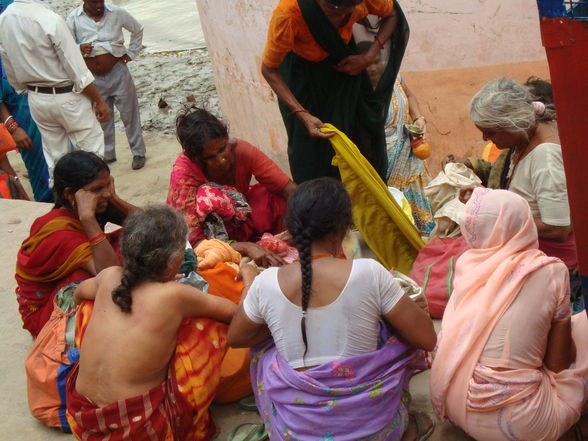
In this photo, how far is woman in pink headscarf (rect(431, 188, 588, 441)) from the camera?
2.74 meters

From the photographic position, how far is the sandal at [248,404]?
11.2 ft

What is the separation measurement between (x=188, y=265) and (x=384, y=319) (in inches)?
40.2

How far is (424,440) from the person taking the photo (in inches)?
121

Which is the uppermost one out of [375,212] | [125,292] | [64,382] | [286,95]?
[286,95]

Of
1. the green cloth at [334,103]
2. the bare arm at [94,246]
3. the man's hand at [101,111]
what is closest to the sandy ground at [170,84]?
the man's hand at [101,111]

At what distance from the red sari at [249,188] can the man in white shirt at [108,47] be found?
3667mm

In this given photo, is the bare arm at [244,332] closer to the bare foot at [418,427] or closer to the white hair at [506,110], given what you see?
the bare foot at [418,427]

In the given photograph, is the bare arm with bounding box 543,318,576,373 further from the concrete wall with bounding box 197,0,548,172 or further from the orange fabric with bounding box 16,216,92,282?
the concrete wall with bounding box 197,0,548,172

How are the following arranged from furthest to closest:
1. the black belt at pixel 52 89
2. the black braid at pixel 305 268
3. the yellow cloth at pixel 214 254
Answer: the black belt at pixel 52 89
the yellow cloth at pixel 214 254
the black braid at pixel 305 268

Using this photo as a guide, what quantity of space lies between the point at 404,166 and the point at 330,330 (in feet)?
8.08

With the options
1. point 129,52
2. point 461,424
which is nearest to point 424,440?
point 461,424

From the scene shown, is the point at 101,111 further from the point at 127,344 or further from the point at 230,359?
the point at 127,344

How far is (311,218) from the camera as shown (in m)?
2.74

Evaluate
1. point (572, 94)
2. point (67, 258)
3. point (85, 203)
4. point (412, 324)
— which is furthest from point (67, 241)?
point (572, 94)
